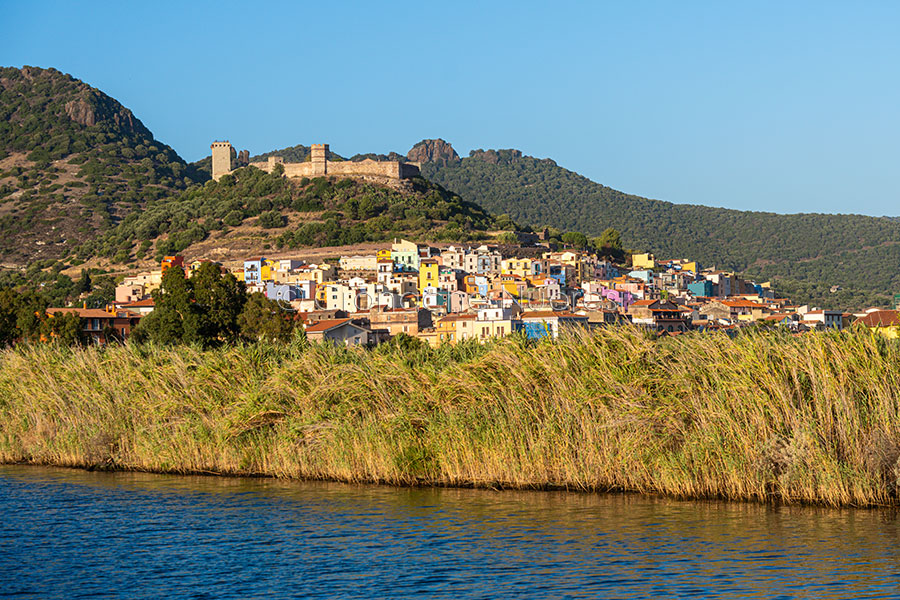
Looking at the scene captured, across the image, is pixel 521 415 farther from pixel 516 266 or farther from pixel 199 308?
pixel 516 266

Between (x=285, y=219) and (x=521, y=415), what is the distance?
122 metres

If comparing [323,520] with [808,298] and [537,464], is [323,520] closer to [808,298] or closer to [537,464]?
[537,464]

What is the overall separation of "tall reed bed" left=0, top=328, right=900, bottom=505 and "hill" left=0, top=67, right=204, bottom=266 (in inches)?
4852

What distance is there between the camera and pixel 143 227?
449ft

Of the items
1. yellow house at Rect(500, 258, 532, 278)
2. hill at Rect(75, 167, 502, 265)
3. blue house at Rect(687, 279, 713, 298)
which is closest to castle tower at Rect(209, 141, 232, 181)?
hill at Rect(75, 167, 502, 265)

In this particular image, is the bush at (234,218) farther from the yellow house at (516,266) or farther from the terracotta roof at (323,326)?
the terracotta roof at (323,326)

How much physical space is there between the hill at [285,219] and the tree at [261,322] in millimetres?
77668

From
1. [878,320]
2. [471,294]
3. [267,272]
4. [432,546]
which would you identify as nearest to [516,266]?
[471,294]

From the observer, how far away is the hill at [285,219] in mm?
128625

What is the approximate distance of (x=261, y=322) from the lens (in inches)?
1761

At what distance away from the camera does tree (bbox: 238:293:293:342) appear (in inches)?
1684

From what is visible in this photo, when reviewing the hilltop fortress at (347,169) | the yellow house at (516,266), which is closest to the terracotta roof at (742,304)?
the yellow house at (516,266)

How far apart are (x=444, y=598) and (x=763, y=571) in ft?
12.4

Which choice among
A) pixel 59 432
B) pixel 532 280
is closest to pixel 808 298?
pixel 532 280
